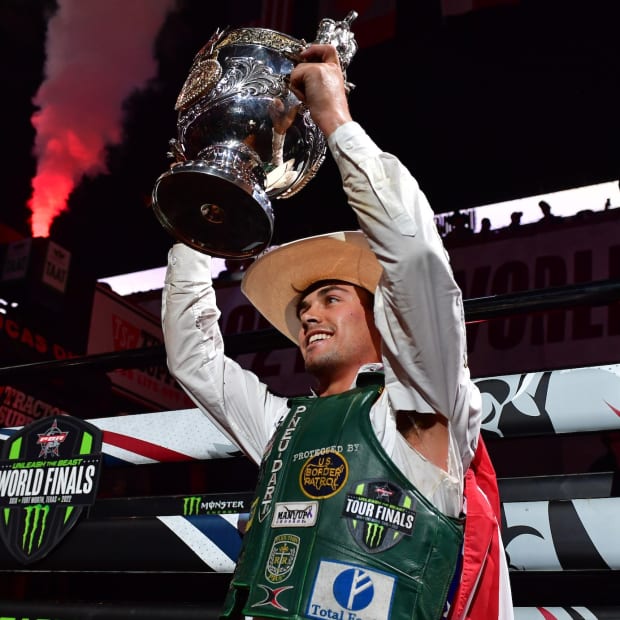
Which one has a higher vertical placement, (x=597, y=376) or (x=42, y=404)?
(x=42, y=404)

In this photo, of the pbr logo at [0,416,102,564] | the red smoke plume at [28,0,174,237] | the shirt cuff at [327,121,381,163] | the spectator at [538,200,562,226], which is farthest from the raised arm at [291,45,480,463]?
the red smoke plume at [28,0,174,237]

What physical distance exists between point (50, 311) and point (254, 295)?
205 inches

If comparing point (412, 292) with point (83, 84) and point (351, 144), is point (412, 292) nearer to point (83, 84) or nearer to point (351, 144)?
point (351, 144)

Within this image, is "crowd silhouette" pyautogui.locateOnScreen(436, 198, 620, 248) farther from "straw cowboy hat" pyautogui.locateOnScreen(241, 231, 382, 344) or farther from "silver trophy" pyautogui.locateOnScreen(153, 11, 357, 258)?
"silver trophy" pyautogui.locateOnScreen(153, 11, 357, 258)

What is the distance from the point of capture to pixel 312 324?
2324 mm

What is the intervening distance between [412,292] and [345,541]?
57cm

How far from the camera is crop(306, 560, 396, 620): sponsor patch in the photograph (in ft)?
5.56

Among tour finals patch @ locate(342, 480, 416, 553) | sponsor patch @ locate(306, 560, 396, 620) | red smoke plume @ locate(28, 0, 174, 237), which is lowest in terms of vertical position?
sponsor patch @ locate(306, 560, 396, 620)

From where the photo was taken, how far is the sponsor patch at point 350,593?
169cm

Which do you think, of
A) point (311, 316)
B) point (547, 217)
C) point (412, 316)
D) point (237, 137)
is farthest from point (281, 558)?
point (547, 217)

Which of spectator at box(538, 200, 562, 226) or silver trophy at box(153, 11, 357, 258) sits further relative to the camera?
spectator at box(538, 200, 562, 226)

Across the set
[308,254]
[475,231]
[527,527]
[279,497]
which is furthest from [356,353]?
[475,231]

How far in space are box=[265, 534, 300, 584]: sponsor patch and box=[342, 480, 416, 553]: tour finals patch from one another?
0.46 ft

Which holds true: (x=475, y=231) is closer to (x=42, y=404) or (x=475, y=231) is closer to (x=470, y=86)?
(x=470, y=86)
